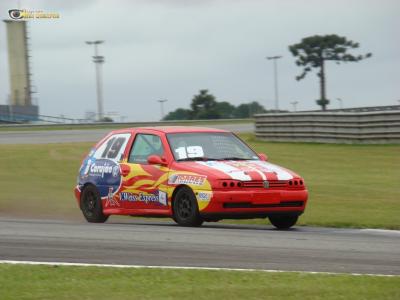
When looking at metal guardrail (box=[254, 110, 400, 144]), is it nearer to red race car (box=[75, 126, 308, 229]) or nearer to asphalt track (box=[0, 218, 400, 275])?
red race car (box=[75, 126, 308, 229])

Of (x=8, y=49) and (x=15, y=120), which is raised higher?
(x=8, y=49)

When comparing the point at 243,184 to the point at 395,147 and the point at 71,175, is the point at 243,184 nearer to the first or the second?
the point at 71,175

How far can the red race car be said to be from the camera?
42.1 ft

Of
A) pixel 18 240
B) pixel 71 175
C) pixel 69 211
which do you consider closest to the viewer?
pixel 18 240

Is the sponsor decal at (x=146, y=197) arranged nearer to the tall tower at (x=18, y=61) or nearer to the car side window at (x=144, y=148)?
the car side window at (x=144, y=148)

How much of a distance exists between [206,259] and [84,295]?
230cm

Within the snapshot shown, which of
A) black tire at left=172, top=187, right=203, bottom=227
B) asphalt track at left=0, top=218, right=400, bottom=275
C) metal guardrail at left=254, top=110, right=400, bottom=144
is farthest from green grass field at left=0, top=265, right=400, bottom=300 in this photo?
metal guardrail at left=254, top=110, right=400, bottom=144

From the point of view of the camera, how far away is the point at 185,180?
13.1 m

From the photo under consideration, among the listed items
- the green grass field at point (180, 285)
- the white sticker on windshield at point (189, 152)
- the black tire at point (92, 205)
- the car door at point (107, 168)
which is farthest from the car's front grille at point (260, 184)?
the green grass field at point (180, 285)

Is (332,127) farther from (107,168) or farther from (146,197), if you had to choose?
(146,197)

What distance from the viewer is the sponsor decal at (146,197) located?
530 inches

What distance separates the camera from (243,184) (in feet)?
42.1

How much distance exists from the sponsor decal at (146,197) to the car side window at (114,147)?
23.7 inches

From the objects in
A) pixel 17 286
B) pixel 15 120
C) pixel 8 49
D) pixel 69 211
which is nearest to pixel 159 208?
pixel 69 211
